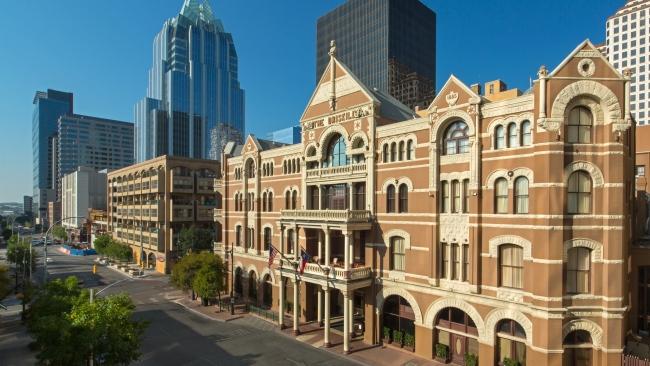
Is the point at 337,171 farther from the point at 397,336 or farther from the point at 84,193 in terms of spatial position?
the point at 84,193

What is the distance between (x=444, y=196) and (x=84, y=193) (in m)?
137

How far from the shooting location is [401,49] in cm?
11469

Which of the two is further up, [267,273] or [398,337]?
[267,273]

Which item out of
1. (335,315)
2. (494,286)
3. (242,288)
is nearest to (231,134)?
(242,288)

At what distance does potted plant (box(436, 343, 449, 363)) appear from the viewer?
26.0 m

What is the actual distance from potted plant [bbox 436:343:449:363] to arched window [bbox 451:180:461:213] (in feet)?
31.2

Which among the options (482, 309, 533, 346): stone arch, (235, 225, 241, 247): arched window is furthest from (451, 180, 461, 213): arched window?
(235, 225, 241, 247): arched window

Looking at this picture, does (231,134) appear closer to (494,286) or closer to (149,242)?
(149,242)

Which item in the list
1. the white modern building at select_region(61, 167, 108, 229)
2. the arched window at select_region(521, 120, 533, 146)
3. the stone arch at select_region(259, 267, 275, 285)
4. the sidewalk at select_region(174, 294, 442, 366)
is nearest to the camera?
the arched window at select_region(521, 120, 533, 146)

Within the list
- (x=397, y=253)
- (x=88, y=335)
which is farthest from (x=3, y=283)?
(x=397, y=253)

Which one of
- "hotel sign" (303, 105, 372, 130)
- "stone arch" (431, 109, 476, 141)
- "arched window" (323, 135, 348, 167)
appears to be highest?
"hotel sign" (303, 105, 372, 130)

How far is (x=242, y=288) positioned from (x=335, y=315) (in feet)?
44.2

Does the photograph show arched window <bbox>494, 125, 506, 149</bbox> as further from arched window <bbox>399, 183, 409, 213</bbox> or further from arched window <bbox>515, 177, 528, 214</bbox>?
arched window <bbox>399, 183, 409, 213</bbox>

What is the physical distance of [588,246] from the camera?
21.5 metres
